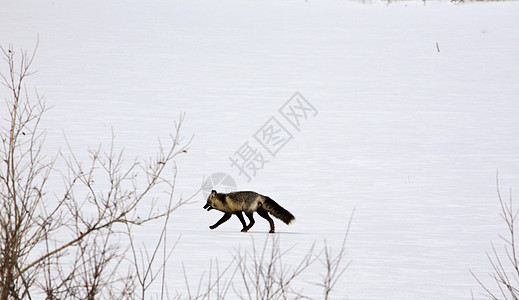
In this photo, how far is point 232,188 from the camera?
12.6 m

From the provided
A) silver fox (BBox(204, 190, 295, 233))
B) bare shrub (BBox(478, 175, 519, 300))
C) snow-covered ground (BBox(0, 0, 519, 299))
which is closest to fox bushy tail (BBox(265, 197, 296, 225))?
silver fox (BBox(204, 190, 295, 233))

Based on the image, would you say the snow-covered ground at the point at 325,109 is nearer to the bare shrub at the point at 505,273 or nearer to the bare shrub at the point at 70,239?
the bare shrub at the point at 505,273

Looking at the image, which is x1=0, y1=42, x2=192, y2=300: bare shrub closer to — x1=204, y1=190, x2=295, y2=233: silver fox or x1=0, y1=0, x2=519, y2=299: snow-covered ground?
x1=0, y1=0, x2=519, y2=299: snow-covered ground

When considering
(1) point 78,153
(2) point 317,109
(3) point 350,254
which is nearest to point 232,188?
(1) point 78,153

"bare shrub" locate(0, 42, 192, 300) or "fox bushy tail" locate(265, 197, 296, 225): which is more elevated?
"fox bushy tail" locate(265, 197, 296, 225)

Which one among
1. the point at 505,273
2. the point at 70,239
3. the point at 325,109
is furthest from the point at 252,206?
the point at 325,109

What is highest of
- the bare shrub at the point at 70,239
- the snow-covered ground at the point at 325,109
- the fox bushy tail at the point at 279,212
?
the snow-covered ground at the point at 325,109

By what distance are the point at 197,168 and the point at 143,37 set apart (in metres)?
14.5

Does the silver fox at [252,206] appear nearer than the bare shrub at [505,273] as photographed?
No

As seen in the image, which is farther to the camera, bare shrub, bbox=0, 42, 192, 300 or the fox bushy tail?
the fox bushy tail

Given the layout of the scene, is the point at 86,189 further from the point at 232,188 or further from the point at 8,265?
the point at 8,265

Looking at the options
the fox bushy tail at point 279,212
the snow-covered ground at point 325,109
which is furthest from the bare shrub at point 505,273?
the fox bushy tail at point 279,212

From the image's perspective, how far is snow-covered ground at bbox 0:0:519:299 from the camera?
8.27 m

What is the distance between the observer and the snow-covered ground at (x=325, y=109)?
8273mm
